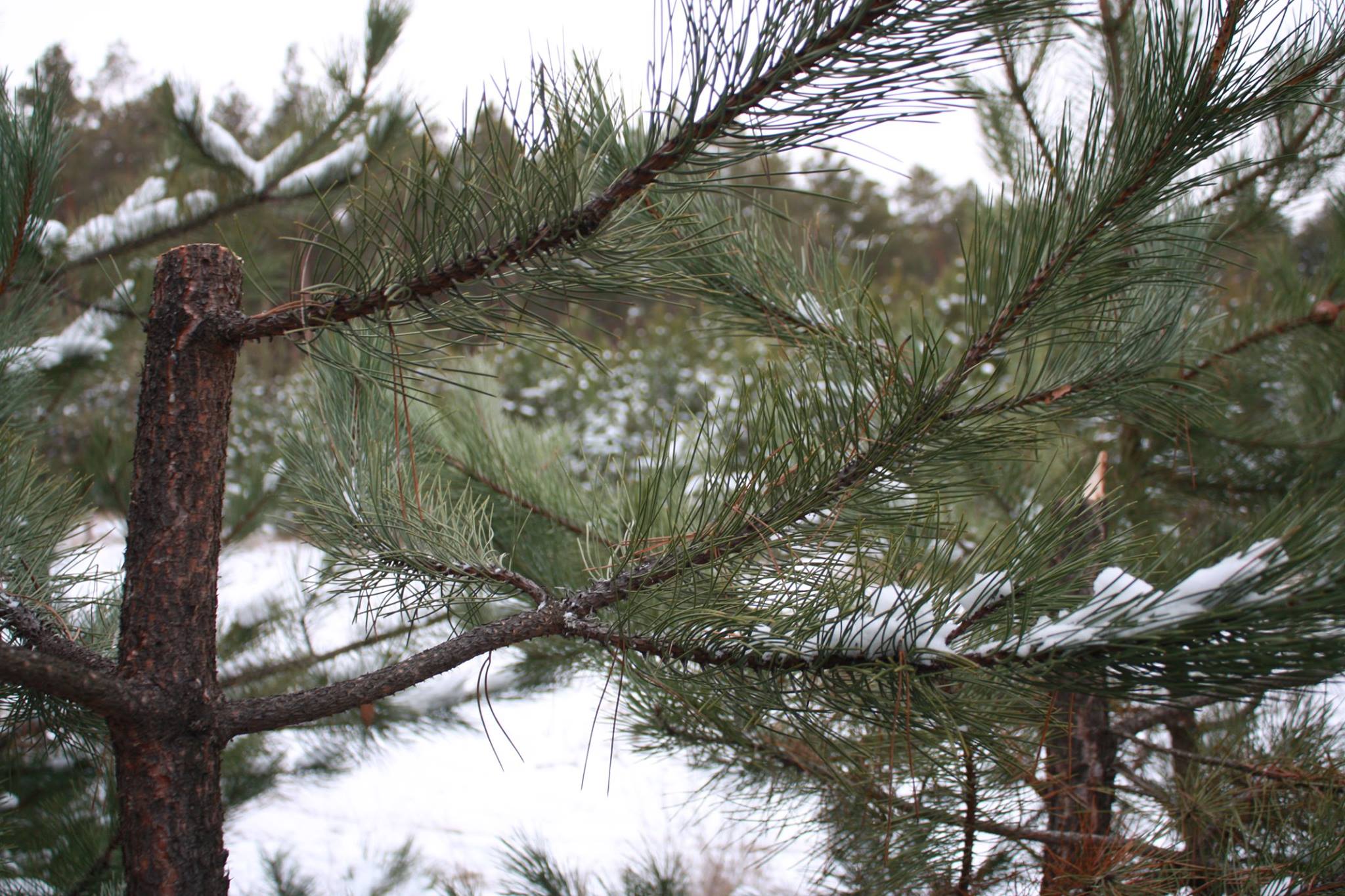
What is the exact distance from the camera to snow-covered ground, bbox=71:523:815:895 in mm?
2598

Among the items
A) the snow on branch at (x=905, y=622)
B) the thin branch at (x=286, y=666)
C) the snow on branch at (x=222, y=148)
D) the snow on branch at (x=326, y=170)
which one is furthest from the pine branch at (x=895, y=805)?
the snow on branch at (x=222, y=148)

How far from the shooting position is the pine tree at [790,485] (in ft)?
1.60

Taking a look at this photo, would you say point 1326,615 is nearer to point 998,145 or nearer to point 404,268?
point 404,268

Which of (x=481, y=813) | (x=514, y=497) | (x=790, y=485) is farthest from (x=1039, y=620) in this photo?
(x=481, y=813)

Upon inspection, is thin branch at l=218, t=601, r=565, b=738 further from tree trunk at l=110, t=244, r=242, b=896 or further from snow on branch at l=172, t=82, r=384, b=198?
snow on branch at l=172, t=82, r=384, b=198

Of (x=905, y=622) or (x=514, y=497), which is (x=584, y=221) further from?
(x=514, y=497)

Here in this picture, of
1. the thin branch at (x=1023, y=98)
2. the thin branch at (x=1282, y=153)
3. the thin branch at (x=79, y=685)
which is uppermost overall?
the thin branch at (x=1282, y=153)

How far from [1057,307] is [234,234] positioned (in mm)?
1867

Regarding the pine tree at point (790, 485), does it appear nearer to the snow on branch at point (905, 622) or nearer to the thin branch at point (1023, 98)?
the snow on branch at point (905, 622)

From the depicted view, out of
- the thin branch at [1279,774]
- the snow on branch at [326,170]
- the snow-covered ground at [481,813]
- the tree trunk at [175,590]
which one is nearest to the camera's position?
the tree trunk at [175,590]

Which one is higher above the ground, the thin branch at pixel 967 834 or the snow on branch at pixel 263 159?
the snow on branch at pixel 263 159

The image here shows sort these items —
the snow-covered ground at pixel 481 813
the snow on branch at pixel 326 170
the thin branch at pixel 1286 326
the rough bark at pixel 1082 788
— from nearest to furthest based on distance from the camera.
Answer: the rough bark at pixel 1082 788, the thin branch at pixel 1286 326, the snow on branch at pixel 326 170, the snow-covered ground at pixel 481 813

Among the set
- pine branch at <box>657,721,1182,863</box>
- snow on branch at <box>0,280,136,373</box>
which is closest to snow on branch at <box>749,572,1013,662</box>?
pine branch at <box>657,721,1182,863</box>

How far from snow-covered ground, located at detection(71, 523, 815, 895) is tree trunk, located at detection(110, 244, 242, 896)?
5.00 feet
